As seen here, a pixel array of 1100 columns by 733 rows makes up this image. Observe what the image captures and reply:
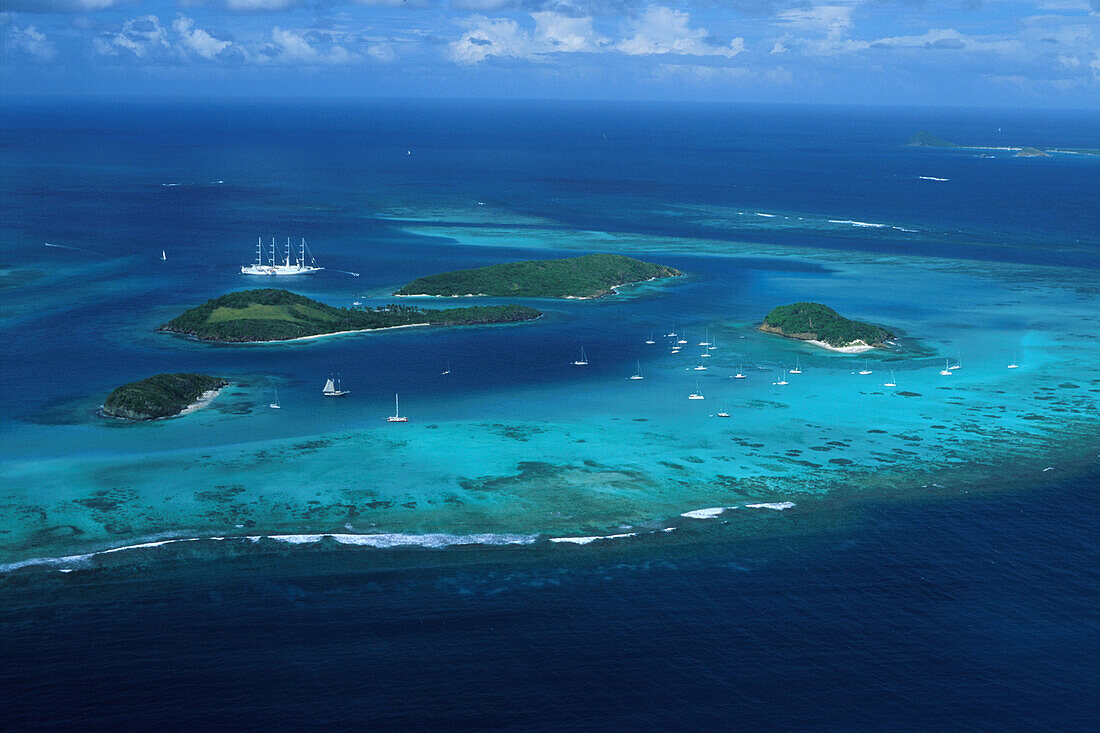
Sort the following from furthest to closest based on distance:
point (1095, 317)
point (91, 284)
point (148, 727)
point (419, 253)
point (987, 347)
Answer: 1. point (419, 253)
2. point (91, 284)
3. point (1095, 317)
4. point (987, 347)
5. point (148, 727)

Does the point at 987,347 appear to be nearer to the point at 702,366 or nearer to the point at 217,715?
the point at 702,366

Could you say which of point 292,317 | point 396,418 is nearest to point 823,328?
point 396,418

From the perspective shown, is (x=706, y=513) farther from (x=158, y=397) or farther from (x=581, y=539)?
(x=158, y=397)

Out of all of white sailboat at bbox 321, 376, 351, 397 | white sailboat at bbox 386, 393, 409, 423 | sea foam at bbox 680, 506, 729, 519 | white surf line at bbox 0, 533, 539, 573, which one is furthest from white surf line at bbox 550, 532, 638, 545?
white sailboat at bbox 321, 376, 351, 397

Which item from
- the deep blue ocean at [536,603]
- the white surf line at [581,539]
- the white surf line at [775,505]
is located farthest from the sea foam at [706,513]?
the white surf line at [581,539]

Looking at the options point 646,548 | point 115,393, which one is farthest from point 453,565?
point 115,393

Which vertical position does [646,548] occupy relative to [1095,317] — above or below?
below

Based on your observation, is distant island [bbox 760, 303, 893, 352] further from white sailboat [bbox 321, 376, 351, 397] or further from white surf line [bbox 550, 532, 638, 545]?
white surf line [bbox 550, 532, 638, 545]
